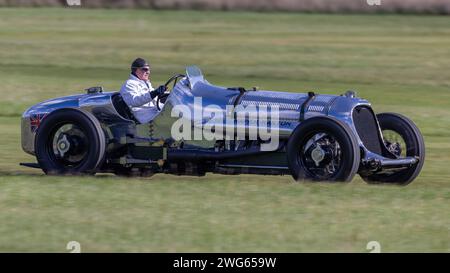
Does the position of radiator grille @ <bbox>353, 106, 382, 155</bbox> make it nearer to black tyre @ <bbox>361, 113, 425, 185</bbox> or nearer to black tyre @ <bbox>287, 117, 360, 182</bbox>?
black tyre @ <bbox>361, 113, 425, 185</bbox>

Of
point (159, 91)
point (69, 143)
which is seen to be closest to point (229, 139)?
point (159, 91)

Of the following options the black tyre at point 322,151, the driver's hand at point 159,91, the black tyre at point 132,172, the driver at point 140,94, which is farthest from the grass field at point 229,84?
the driver's hand at point 159,91

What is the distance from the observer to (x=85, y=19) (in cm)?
4347

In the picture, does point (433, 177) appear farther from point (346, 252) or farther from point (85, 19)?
point (85, 19)

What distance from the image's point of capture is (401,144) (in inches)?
449

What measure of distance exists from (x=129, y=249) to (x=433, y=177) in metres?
5.39

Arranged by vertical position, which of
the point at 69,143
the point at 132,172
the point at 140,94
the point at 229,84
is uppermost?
the point at 140,94

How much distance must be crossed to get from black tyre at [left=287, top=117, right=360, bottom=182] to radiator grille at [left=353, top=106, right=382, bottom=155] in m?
0.57

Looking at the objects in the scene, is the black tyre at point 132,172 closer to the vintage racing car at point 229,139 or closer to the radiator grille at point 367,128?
the vintage racing car at point 229,139

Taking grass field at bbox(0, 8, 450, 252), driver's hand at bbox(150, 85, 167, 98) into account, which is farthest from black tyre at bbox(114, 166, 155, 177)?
driver's hand at bbox(150, 85, 167, 98)

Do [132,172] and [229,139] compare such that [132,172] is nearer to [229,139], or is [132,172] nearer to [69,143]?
[69,143]

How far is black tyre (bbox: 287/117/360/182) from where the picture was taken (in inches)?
403

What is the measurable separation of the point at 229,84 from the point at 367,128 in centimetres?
1434


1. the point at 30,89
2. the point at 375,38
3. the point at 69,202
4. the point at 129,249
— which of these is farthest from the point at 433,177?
the point at 375,38
